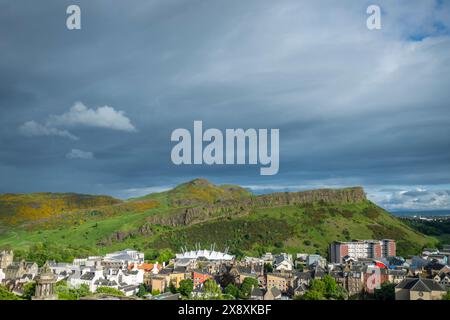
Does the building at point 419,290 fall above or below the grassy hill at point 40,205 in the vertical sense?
below

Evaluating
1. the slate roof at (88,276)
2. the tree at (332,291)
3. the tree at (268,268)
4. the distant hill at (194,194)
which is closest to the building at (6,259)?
the slate roof at (88,276)

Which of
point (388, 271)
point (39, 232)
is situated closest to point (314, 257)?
point (388, 271)

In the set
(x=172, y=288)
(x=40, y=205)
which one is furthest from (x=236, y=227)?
(x=40, y=205)

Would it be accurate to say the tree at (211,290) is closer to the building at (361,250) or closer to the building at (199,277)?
the building at (199,277)

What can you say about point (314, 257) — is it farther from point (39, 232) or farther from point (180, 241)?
point (39, 232)

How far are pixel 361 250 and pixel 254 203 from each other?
129ft

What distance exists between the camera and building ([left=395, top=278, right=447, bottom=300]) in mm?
31031

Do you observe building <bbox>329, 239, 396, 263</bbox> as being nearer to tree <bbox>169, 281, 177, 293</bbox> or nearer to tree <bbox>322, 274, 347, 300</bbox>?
tree <bbox>322, 274, 347, 300</bbox>

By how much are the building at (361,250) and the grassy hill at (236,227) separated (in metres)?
4.19

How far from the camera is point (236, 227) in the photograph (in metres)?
89.9

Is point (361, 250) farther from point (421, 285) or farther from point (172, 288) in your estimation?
point (172, 288)

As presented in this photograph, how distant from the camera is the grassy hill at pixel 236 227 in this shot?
266 ft

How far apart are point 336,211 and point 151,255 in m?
47.8
